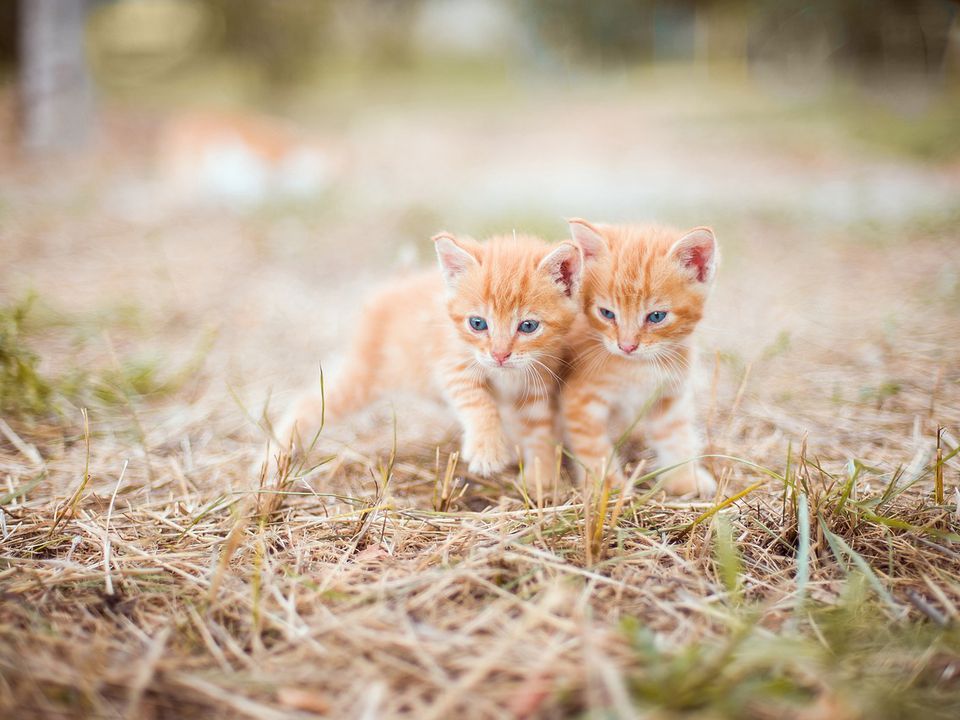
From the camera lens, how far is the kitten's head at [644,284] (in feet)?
5.51

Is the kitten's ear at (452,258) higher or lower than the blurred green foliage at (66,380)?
higher

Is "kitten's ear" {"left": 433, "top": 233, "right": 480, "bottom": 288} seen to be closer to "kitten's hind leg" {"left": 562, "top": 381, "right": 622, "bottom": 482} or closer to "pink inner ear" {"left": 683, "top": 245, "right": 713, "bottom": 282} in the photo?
"kitten's hind leg" {"left": 562, "top": 381, "right": 622, "bottom": 482}

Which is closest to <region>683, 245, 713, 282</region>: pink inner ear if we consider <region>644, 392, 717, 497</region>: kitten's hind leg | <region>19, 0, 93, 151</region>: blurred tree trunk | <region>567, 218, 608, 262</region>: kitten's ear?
<region>567, 218, 608, 262</region>: kitten's ear

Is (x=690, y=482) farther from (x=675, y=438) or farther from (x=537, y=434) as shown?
(x=537, y=434)

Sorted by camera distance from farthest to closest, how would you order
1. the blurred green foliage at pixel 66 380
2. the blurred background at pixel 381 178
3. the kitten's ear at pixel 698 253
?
the blurred background at pixel 381 178, the blurred green foliage at pixel 66 380, the kitten's ear at pixel 698 253

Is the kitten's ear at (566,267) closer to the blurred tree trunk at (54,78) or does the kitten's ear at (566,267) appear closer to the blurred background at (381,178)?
the blurred background at (381,178)

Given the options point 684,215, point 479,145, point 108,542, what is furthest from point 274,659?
point 479,145

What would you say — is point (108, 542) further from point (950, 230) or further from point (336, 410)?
point (950, 230)

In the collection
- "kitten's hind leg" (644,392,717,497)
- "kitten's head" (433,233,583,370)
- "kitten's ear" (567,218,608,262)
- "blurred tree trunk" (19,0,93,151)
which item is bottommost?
"kitten's hind leg" (644,392,717,497)

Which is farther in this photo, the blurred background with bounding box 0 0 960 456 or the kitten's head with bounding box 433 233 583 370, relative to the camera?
the blurred background with bounding box 0 0 960 456

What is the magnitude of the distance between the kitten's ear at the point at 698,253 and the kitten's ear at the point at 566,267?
256 mm

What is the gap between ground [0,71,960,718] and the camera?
1021 millimetres

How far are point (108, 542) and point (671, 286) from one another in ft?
5.06

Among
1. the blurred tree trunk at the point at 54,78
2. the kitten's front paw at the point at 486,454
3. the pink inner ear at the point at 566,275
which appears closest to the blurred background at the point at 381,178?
the blurred tree trunk at the point at 54,78
